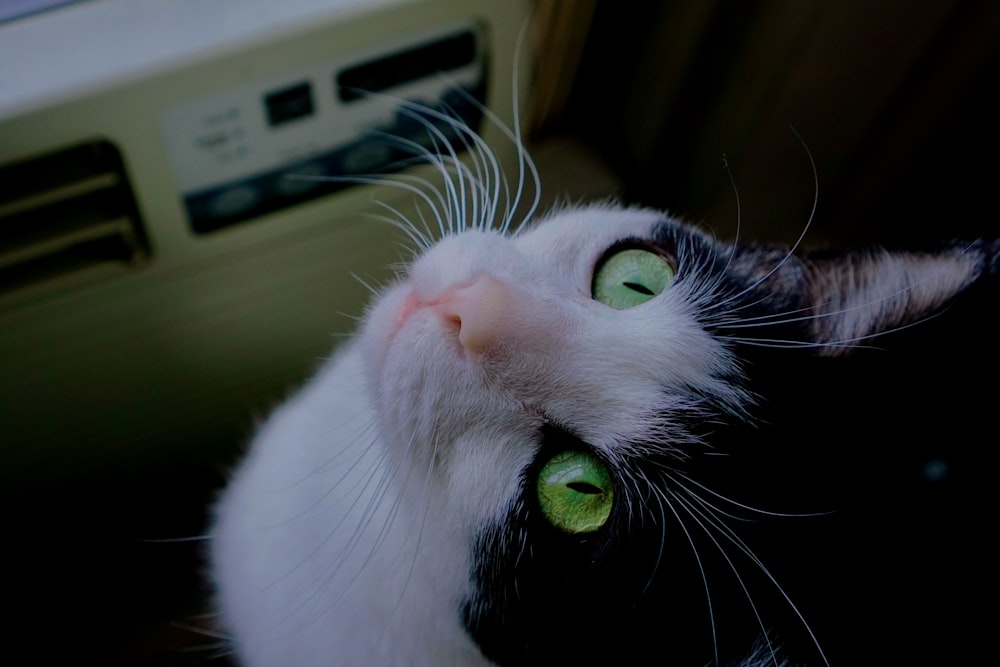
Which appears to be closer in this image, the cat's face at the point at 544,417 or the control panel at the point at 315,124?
the cat's face at the point at 544,417

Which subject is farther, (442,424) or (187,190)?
(187,190)

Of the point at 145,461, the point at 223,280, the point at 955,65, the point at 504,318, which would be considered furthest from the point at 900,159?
the point at 145,461

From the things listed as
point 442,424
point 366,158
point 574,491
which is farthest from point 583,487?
point 366,158

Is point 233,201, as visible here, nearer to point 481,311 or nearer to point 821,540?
point 481,311

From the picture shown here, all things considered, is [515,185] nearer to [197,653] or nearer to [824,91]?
[824,91]

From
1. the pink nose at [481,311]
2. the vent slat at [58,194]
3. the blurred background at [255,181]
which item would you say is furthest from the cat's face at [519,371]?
the vent slat at [58,194]

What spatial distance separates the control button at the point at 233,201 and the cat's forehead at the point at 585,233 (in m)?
0.26

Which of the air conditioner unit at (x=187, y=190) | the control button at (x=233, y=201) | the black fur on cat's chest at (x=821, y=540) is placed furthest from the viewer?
the control button at (x=233, y=201)

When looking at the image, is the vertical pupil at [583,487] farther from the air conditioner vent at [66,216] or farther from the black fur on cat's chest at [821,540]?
the air conditioner vent at [66,216]

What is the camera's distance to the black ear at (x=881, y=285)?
57 centimetres

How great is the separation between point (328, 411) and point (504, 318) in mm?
310

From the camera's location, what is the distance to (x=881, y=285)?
615 millimetres

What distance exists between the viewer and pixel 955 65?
831 mm

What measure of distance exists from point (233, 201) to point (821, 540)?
563 millimetres
